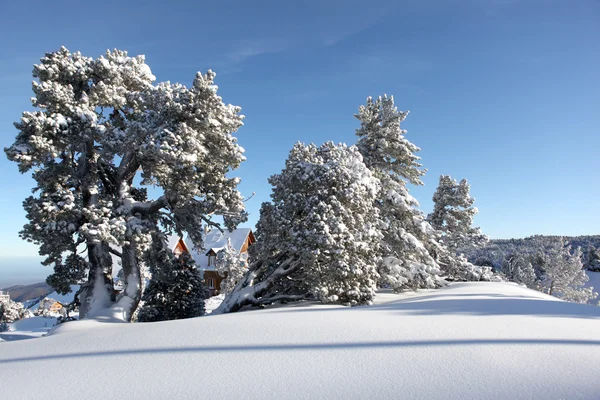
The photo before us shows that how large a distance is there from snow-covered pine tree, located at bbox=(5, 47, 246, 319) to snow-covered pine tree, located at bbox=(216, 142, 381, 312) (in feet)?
7.43

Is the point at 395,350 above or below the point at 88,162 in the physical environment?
below

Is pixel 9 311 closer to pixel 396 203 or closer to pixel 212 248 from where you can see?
pixel 212 248

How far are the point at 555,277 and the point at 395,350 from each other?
4428 centimetres

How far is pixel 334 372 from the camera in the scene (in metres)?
4.27

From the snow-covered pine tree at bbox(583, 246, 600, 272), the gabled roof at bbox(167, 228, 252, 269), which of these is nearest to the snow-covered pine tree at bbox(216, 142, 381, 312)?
the gabled roof at bbox(167, 228, 252, 269)

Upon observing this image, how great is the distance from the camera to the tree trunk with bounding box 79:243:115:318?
1388 cm

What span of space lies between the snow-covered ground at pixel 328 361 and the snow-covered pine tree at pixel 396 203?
31.0 ft

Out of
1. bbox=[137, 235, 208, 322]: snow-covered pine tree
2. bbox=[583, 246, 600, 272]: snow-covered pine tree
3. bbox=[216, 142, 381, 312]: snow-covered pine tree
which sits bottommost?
bbox=[583, 246, 600, 272]: snow-covered pine tree

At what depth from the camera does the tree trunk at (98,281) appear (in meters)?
13.9

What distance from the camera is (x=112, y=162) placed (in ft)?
51.1

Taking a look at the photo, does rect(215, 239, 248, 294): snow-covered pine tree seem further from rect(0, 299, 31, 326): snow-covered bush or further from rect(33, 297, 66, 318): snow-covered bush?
rect(33, 297, 66, 318): snow-covered bush

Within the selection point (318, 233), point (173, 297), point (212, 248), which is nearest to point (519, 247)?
point (212, 248)

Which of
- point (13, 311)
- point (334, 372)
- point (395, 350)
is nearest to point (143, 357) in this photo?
point (334, 372)

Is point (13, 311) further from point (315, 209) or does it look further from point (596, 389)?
point (596, 389)
